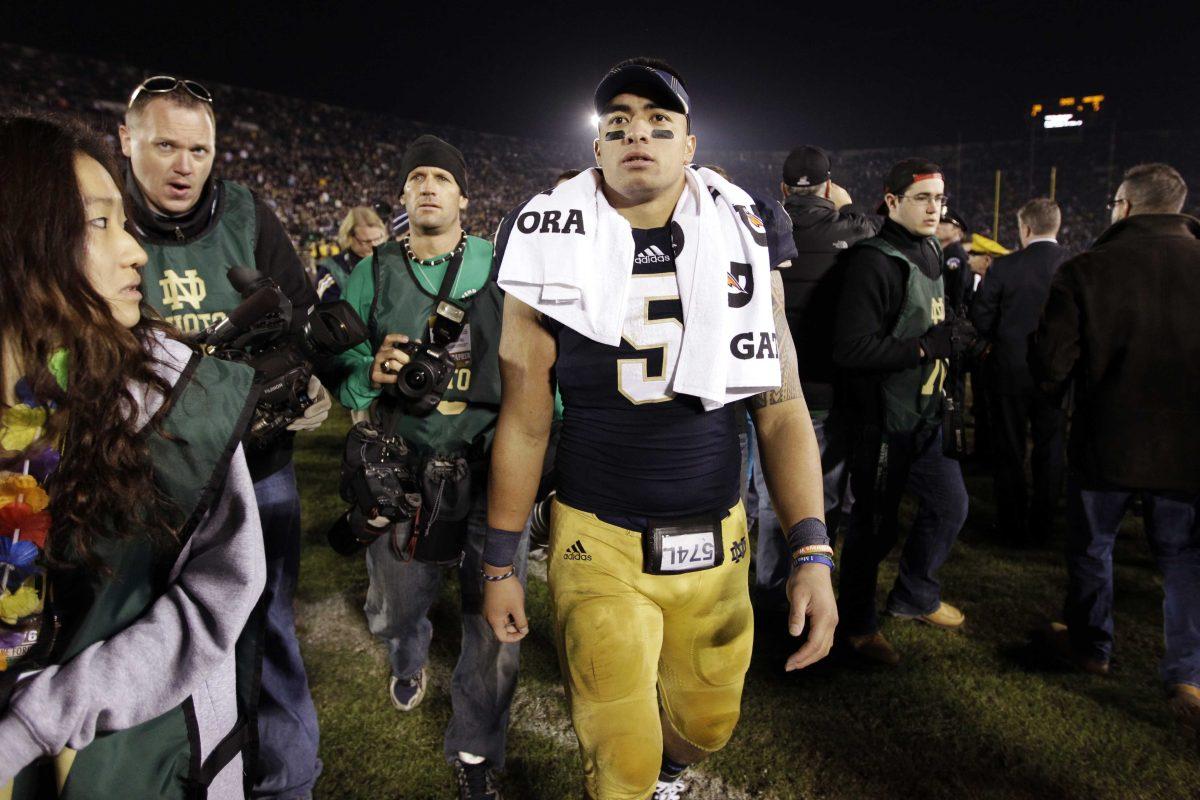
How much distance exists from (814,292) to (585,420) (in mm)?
2203

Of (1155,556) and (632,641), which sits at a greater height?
(632,641)

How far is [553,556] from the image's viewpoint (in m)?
1.89

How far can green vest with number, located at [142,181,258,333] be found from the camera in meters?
2.17

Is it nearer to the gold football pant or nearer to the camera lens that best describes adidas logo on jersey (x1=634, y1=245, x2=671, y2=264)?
the gold football pant

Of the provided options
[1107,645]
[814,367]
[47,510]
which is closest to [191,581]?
[47,510]

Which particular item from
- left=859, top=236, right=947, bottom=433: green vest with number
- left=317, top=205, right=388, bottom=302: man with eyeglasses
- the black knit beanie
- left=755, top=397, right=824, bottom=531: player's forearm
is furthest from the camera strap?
Answer: left=317, top=205, right=388, bottom=302: man with eyeglasses

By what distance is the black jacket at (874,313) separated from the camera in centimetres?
304

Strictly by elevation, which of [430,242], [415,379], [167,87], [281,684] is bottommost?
[281,684]

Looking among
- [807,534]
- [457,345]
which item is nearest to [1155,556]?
[807,534]

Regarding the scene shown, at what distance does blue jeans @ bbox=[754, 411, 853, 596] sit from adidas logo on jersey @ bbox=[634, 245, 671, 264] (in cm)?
211

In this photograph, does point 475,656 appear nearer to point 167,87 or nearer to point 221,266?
point 221,266

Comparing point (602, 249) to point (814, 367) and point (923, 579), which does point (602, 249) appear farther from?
point (923, 579)

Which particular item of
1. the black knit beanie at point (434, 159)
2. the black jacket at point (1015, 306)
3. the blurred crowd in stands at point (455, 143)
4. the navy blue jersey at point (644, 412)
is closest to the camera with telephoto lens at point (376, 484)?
the navy blue jersey at point (644, 412)

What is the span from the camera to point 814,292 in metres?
3.62
